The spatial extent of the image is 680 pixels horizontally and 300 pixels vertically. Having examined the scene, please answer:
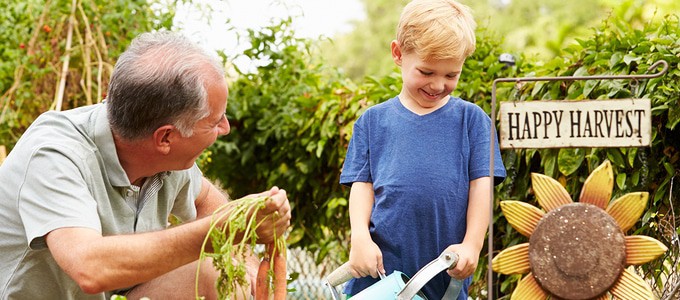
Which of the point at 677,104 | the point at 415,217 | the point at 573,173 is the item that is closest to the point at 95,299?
the point at 415,217

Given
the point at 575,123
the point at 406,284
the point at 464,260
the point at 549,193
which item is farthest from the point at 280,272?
the point at 575,123

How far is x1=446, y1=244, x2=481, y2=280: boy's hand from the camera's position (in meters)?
2.31

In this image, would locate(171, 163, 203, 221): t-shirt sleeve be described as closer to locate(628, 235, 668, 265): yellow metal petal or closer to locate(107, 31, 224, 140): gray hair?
locate(107, 31, 224, 140): gray hair

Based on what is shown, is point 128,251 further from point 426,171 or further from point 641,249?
point 641,249

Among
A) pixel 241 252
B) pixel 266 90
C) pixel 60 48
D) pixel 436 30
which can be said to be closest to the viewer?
pixel 241 252

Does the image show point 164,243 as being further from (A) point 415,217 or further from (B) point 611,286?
(B) point 611,286

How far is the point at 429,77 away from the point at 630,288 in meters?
0.75

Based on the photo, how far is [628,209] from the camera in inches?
81.4

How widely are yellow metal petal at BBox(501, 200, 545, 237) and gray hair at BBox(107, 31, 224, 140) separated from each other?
2.47ft

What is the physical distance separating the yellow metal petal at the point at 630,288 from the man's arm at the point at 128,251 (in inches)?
30.7

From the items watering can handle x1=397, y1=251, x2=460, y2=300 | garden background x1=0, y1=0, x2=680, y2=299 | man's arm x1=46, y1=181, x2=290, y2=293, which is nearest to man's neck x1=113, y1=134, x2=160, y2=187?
man's arm x1=46, y1=181, x2=290, y2=293

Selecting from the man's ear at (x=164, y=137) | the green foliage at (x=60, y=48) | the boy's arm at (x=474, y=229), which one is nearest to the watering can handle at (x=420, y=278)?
the boy's arm at (x=474, y=229)

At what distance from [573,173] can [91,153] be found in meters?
1.48

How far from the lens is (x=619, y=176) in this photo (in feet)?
8.71
